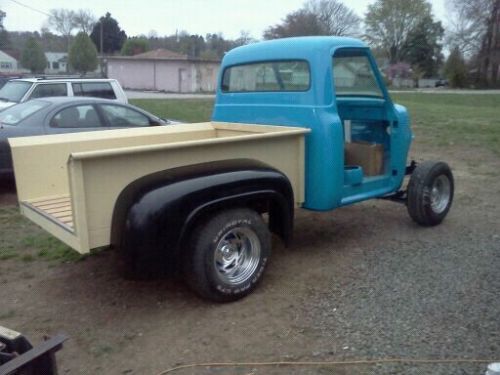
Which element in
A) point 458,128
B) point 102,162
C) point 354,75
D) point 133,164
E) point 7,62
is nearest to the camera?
point 102,162

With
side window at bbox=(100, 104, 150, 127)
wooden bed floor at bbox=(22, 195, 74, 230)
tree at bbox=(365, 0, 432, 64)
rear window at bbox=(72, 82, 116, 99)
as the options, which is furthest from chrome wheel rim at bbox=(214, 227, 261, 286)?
tree at bbox=(365, 0, 432, 64)

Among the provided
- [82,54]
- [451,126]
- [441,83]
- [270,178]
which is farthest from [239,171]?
[441,83]

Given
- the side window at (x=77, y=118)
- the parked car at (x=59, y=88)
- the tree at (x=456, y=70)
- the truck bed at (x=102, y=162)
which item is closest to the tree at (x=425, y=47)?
the tree at (x=456, y=70)

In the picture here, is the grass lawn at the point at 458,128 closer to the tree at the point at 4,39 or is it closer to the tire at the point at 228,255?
the tire at the point at 228,255

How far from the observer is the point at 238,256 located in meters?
4.14

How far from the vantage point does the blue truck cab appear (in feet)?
11.6

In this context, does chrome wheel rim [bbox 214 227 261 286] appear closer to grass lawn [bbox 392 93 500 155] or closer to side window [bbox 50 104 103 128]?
side window [bbox 50 104 103 128]

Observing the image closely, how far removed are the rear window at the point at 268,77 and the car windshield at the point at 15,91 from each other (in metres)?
7.03

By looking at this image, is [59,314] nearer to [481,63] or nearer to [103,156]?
[103,156]

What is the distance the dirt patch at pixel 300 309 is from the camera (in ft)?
10.9

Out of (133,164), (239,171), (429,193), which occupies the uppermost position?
(133,164)

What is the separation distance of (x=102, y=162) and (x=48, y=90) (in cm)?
887

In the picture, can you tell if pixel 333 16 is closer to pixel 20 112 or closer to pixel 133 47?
pixel 133 47

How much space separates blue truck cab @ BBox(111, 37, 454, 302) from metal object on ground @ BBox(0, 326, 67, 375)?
1.07 metres
